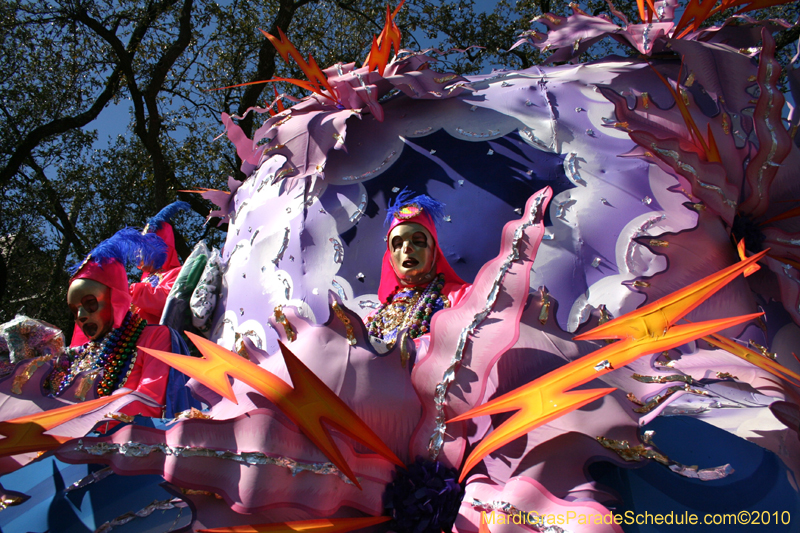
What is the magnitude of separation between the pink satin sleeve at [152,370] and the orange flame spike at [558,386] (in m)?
2.25

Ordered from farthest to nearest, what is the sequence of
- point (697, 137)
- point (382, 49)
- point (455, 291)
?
point (382, 49) < point (455, 291) < point (697, 137)

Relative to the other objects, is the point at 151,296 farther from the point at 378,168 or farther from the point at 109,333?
the point at 378,168

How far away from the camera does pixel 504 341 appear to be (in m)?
1.82

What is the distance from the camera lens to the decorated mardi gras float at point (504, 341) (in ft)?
5.30

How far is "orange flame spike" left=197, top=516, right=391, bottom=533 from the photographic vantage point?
1.57m

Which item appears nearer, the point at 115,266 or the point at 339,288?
the point at 339,288

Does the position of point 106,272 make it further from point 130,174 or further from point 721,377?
point 130,174

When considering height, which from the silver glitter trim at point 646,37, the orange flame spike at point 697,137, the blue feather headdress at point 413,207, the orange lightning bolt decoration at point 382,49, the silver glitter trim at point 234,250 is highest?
the orange lightning bolt decoration at point 382,49

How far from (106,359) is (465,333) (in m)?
2.64

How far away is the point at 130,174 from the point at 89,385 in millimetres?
7510

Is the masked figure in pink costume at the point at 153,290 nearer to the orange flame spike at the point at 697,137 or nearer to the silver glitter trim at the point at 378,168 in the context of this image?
the silver glitter trim at the point at 378,168

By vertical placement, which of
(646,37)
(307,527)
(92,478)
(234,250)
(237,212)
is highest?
(646,37)

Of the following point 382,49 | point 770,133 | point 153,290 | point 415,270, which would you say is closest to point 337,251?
point 415,270

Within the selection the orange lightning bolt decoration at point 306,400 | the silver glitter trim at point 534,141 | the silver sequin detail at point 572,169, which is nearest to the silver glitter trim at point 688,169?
the silver sequin detail at point 572,169
